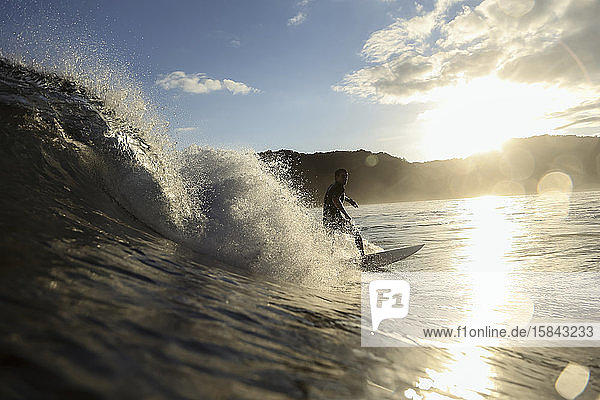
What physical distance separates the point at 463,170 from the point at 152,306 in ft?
380

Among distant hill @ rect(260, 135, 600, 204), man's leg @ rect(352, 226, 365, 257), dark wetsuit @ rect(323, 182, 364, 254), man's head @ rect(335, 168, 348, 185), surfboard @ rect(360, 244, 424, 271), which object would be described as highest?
distant hill @ rect(260, 135, 600, 204)

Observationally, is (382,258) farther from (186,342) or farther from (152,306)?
(186,342)

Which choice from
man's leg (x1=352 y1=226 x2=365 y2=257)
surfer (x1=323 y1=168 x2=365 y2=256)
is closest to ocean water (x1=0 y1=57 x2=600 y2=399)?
man's leg (x1=352 y1=226 x2=365 y2=257)

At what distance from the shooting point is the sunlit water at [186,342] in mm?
1012

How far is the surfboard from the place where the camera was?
766 centimetres

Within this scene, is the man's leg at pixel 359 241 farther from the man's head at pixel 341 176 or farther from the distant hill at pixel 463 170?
the distant hill at pixel 463 170

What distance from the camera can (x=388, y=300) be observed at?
4254 mm

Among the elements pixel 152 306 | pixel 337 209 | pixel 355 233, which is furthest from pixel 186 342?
pixel 337 209

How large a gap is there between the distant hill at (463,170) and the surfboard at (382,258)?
3234 inches

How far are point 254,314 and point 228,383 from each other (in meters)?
0.74

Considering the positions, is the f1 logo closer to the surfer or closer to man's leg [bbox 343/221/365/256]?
man's leg [bbox 343/221/365/256]

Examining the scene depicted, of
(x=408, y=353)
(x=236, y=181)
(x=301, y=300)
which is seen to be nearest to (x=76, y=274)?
(x=301, y=300)

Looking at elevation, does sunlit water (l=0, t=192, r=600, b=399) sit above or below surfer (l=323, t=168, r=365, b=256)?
below

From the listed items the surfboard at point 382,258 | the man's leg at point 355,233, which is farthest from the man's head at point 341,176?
the surfboard at point 382,258
